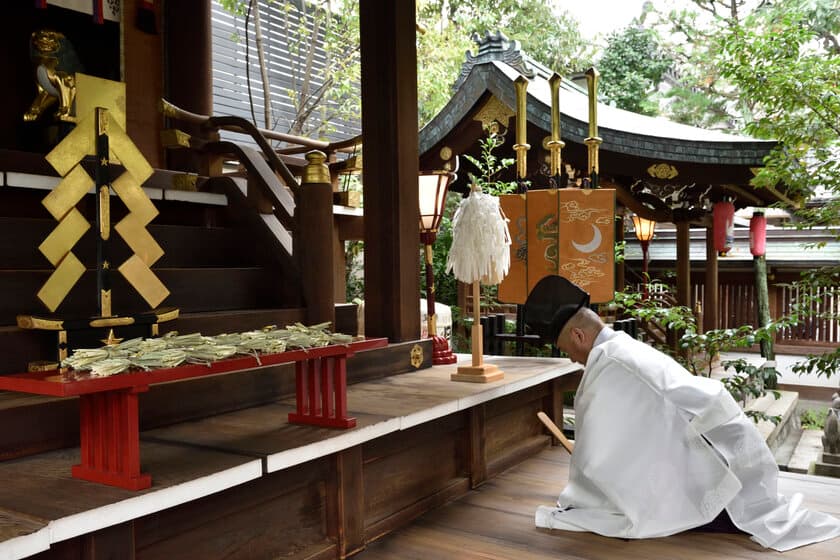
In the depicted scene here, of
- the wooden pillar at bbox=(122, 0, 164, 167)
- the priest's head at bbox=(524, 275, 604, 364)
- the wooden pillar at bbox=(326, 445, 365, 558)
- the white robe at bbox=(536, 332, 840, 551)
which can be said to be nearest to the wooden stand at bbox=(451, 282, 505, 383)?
the priest's head at bbox=(524, 275, 604, 364)

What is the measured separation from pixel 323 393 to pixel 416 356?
1.72 m

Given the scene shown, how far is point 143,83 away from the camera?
6.71m

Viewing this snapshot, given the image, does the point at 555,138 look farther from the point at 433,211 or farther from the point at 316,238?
the point at 316,238

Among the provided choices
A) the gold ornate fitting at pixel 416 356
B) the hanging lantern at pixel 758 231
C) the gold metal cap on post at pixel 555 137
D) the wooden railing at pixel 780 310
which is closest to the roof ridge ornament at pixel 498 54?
the hanging lantern at pixel 758 231

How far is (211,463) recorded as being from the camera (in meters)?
2.46

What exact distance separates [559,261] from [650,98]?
1736 cm

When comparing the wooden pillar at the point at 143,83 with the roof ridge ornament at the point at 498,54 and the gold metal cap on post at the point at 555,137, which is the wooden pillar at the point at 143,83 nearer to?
the gold metal cap on post at the point at 555,137

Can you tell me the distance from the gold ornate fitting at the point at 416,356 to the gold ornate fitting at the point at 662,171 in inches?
215

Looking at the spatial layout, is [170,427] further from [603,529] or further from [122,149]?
[603,529]

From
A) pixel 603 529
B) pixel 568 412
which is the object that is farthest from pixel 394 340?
pixel 568 412

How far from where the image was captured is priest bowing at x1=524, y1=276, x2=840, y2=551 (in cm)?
331

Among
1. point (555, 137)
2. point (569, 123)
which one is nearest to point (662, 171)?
point (569, 123)

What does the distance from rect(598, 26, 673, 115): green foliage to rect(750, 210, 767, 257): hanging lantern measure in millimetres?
9390

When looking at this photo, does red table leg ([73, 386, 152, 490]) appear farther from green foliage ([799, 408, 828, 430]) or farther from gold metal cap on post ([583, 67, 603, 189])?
green foliage ([799, 408, 828, 430])
